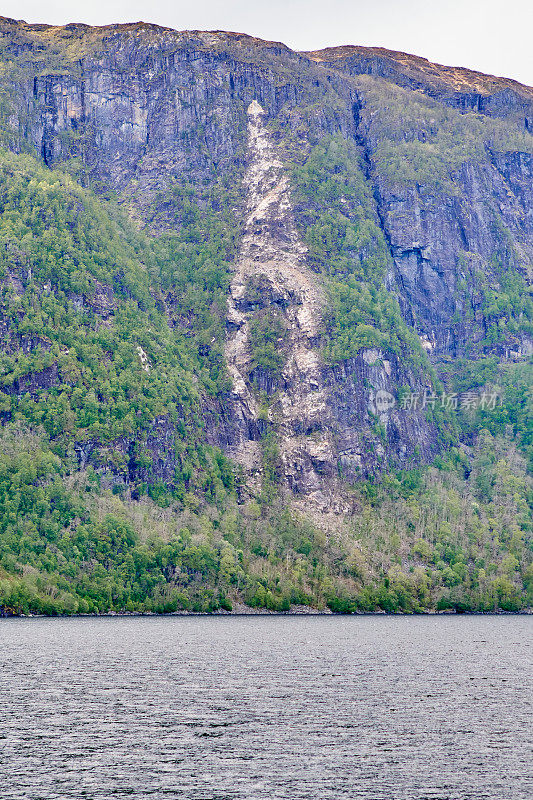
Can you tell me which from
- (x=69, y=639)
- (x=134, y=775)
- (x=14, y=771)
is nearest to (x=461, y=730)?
(x=134, y=775)

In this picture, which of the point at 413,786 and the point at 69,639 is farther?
the point at 69,639

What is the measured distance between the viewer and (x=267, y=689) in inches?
3767

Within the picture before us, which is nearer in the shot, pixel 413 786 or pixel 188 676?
pixel 413 786

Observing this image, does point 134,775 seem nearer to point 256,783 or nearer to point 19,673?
point 256,783

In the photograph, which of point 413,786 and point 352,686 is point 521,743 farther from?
point 352,686

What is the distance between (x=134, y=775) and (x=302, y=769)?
10.4 meters

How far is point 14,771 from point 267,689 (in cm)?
3956

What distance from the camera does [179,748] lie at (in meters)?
67.6

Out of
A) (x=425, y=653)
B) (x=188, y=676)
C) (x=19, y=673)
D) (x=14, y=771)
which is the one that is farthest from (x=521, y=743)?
(x=425, y=653)

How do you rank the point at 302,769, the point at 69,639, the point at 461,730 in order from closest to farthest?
the point at 302,769 → the point at 461,730 → the point at 69,639

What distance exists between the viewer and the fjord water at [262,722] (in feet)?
192

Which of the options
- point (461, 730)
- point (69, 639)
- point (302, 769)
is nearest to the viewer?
point (302, 769)

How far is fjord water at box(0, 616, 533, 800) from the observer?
5853 cm

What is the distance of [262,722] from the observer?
253ft
